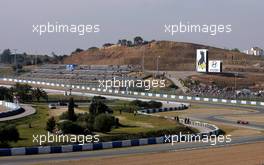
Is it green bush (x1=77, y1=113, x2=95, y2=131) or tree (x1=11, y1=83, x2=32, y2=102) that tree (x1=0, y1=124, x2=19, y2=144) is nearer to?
green bush (x1=77, y1=113, x2=95, y2=131)

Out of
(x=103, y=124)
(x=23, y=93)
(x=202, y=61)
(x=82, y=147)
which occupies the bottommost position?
(x=82, y=147)

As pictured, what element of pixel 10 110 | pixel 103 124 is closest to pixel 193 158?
pixel 103 124

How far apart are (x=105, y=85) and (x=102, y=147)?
80753 millimetres

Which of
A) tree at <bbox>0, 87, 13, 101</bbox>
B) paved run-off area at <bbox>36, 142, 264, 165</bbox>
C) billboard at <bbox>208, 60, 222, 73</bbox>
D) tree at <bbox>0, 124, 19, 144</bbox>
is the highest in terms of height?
billboard at <bbox>208, 60, 222, 73</bbox>

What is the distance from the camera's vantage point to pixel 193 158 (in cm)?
3484

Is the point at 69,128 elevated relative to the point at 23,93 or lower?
lower

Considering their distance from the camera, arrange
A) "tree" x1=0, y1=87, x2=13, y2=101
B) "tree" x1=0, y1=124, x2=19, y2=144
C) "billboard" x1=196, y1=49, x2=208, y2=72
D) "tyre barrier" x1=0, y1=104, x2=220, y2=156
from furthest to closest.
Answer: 1. "billboard" x1=196, y1=49, x2=208, y2=72
2. "tree" x1=0, y1=87, x2=13, y2=101
3. "tree" x1=0, y1=124, x2=19, y2=144
4. "tyre barrier" x1=0, y1=104, x2=220, y2=156

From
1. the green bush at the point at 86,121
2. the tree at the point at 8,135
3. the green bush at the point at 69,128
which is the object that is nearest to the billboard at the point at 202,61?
the green bush at the point at 86,121

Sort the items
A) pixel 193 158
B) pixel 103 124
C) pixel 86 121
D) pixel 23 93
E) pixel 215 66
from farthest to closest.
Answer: pixel 215 66 → pixel 23 93 → pixel 86 121 → pixel 103 124 → pixel 193 158

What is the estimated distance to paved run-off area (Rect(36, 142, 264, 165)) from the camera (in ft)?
107

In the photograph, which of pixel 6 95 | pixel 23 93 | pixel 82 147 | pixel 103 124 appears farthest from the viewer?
pixel 23 93

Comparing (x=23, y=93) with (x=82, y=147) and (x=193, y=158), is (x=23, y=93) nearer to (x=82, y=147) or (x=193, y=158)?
(x=82, y=147)

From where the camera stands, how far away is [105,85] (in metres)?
120

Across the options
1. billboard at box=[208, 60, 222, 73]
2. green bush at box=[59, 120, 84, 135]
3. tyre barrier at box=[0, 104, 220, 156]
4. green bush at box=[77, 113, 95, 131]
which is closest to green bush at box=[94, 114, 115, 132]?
green bush at box=[77, 113, 95, 131]
